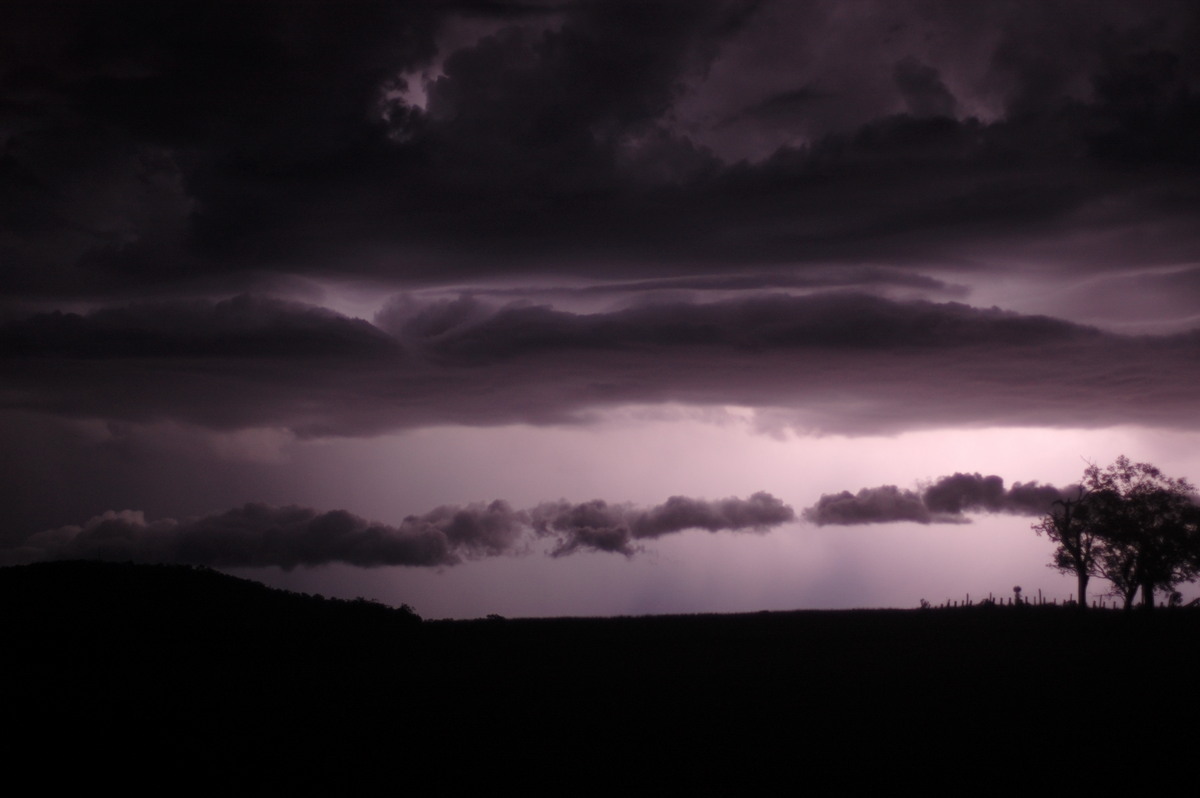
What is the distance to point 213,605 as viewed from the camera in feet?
232

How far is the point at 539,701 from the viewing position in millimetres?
52906

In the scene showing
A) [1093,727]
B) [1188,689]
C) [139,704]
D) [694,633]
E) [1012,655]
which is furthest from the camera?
[694,633]

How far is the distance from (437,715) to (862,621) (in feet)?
202

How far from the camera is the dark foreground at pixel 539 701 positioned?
39906 millimetres

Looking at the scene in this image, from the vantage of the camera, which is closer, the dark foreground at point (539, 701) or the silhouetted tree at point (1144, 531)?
the dark foreground at point (539, 701)

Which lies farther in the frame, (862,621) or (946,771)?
(862,621)

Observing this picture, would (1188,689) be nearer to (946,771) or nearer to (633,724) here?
(946,771)

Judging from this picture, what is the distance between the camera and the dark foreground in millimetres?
39906

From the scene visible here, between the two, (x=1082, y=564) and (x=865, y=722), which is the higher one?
(x=1082, y=564)

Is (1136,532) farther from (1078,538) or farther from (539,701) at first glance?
(539,701)

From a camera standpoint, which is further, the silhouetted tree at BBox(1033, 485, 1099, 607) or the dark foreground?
the silhouetted tree at BBox(1033, 485, 1099, 607)

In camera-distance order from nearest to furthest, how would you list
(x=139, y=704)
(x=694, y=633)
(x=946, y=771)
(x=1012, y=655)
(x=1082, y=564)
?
(x=946, y=771) < (x=139, y=704) < (x=1012, y=655) < (x=694, y=633) < (x=1082, y=564)

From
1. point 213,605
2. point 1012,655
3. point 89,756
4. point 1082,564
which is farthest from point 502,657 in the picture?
point 1082,564

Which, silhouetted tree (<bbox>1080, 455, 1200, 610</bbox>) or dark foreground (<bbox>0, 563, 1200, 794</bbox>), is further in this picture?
silhouetted tree (<bbox>1080, 455, 1200, 610</bbox>)
